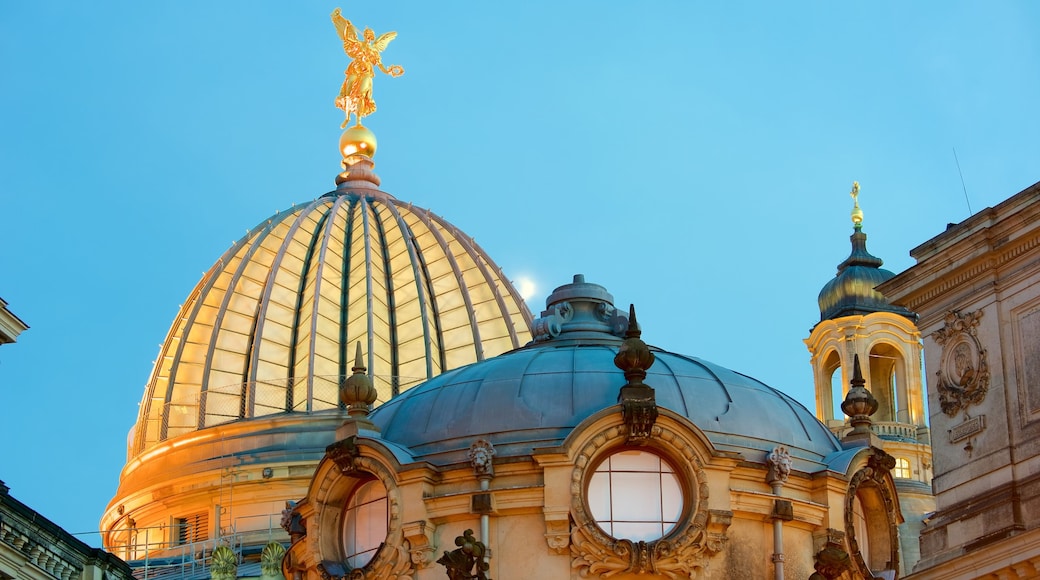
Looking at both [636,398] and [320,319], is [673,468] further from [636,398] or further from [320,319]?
[320,319]

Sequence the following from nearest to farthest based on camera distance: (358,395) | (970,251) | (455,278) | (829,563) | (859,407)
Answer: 1. (970,251)
2. (829,563)
3. (358,395)
4. (859,407)
5. (455,278)

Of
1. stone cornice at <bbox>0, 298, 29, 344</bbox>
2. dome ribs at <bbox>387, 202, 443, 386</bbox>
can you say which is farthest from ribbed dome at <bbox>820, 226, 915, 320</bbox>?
stone cornice at <bbox>0, 298, 29, 344</bbox>

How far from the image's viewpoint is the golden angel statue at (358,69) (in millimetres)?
93375

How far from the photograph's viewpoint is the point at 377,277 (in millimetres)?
81188

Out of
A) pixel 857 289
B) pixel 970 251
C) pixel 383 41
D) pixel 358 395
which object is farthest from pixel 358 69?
pixel 970 251

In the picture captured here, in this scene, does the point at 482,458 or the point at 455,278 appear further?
the point at 455,278

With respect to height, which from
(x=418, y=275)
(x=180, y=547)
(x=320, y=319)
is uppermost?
(x=418, y=275)

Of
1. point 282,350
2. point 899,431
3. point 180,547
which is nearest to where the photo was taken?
point 180,547

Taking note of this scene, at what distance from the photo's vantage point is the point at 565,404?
52.7 meters

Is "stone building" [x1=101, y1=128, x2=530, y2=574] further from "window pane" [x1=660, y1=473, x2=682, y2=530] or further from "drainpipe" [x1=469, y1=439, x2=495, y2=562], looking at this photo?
"window pane" [x1=660, y1=473, x2=682, y2=530]

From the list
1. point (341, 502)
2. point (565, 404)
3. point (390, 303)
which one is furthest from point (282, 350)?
point (565, 404)

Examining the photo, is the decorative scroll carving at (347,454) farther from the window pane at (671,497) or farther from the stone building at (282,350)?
the stone building at (282,350)

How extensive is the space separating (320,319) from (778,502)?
30153mm

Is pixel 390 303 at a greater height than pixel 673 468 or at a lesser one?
greater
